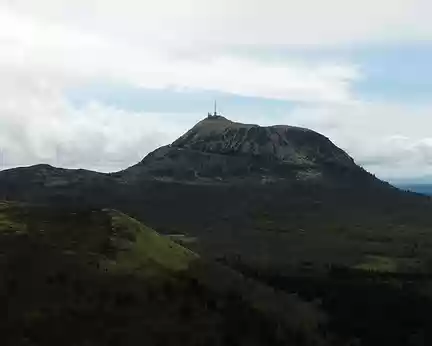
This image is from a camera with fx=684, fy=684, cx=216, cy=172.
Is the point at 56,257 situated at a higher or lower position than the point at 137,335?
higher

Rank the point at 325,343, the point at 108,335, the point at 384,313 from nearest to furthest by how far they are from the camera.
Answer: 1. the point at 108,335
2. the point at 325,343
3. the point at 384,313

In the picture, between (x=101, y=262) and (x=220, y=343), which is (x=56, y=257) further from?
(x=220, y=343)

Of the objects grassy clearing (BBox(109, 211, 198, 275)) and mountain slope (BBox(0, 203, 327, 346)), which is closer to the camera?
mountain slope (BBox(0, 203, 327, 346))

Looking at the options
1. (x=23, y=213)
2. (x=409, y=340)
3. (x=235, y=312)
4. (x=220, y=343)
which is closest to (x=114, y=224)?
(x=23, y=213)

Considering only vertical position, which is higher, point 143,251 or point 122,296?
point 143,251

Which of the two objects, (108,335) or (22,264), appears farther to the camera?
(22,264)

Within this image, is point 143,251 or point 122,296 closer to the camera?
point 122,296

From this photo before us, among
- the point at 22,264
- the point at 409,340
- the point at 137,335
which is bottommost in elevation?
the point at 409,340

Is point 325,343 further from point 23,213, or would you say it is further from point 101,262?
point 23,213

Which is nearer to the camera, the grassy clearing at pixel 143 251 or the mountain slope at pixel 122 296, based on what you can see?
the mountain slope at pixel 122 296

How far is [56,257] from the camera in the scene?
150375 millimetres

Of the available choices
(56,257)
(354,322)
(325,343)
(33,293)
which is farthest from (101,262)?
(354,322)

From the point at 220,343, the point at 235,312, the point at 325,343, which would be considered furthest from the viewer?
the point at 325,343

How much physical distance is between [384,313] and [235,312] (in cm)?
7022
